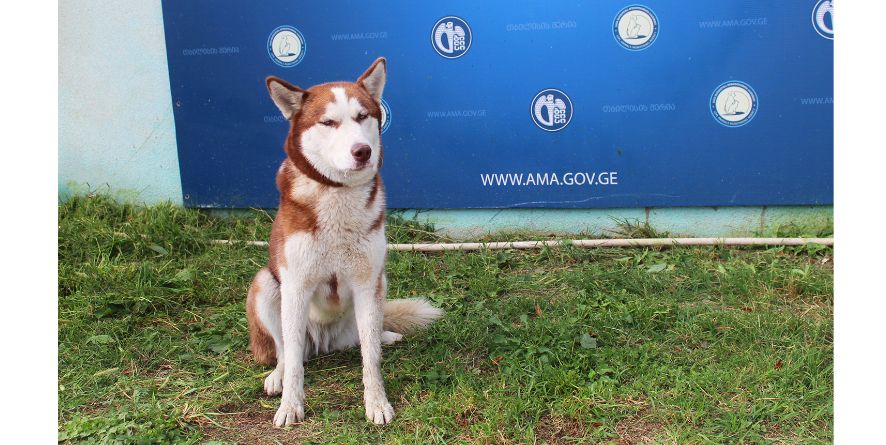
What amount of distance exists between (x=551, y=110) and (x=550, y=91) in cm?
13

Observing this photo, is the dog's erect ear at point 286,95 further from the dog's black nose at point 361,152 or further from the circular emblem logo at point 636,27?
the circular emblem logo at point 636,27

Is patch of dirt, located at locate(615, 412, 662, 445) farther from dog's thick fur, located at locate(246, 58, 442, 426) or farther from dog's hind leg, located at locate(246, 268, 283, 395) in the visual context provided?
dog's hind leg, located at locate(246, 268, 283, 395)

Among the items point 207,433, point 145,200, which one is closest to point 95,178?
point 145,200

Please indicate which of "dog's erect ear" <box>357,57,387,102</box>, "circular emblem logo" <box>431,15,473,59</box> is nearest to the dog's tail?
"dog's erect ear" <box>357,57,387,102</box>

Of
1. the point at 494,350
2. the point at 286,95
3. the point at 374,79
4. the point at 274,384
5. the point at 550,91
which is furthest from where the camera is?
the point at 550,91

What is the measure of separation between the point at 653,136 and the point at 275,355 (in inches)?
114

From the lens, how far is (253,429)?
107 inches

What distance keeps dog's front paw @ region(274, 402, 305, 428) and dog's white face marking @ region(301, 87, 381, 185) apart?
2.90 feet

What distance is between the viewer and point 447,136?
16.0 feet

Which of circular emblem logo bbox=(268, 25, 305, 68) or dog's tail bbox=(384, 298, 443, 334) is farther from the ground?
circular emblem logo bbox=(268, 25, 305, 68)

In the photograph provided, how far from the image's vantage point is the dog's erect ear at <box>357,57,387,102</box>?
281 centimetres

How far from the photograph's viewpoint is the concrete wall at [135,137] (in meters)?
4.84

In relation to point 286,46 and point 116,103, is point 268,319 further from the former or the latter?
point 116,103

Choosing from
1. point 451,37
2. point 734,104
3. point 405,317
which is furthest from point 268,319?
point 734,104
